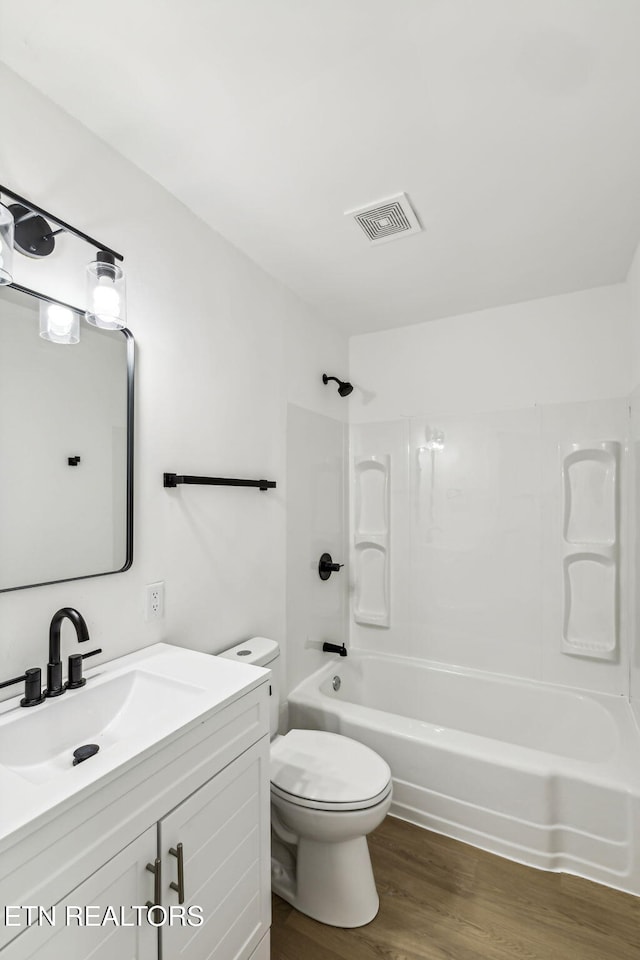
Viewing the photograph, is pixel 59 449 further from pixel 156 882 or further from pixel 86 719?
pixel 156 882

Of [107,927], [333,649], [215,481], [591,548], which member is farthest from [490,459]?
[107,927]

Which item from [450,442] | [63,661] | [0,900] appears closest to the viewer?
[0,900]

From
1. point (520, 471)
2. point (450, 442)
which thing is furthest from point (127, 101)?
point (520, 471)

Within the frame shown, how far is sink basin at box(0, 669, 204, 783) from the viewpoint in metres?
1.02

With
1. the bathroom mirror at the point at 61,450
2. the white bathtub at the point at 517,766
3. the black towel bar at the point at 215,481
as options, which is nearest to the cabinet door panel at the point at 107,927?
the bathroom mirror at the point at 61,450

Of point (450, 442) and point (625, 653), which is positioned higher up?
point (450, 442)

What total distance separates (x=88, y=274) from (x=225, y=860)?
1.58 m

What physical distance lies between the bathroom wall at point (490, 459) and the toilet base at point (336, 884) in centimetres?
131

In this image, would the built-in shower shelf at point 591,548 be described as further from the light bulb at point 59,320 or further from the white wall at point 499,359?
the light bulb at point 59,320

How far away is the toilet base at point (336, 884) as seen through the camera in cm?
155

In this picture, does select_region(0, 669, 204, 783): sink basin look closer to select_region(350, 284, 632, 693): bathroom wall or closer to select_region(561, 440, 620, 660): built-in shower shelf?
select_region(350, 284, 632, 693): bathroom wall

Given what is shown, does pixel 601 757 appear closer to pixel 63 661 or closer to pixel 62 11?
pixel 63 661

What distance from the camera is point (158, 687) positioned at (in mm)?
1254

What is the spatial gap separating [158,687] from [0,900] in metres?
0.59
